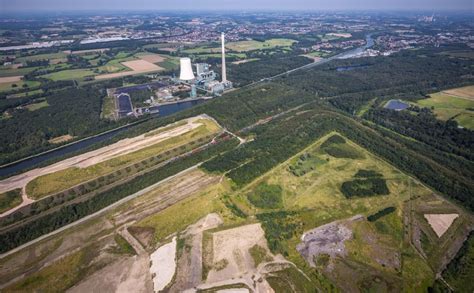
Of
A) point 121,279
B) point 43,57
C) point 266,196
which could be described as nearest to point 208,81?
point 266,196

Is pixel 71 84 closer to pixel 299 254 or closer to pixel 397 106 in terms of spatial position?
pixel 299 254

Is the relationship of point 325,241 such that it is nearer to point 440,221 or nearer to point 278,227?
point 278,227

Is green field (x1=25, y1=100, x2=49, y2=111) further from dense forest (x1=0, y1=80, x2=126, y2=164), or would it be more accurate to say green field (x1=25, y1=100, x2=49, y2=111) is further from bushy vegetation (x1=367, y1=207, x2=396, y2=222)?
bushy vegetation (x1=367, y1=207, x2=396, y2=222)

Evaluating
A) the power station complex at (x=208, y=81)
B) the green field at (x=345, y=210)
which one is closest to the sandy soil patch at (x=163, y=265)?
the green field at (x=345, y=210)

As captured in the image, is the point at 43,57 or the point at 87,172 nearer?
the point at 87,172

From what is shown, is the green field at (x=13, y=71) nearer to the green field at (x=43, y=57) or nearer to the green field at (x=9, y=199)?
the green field at (x=43, y=57)

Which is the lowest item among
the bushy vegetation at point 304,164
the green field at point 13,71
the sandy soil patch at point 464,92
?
the bushy vegetation at point 304,164
